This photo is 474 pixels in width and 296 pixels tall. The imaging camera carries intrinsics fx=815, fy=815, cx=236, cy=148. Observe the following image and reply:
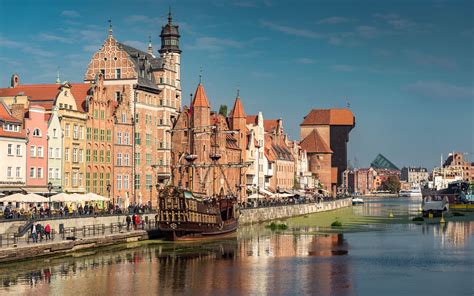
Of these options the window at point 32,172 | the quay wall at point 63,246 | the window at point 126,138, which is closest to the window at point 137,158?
the window at point 126,138

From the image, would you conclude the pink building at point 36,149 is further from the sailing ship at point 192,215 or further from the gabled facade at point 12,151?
the sailing ship at point 192,215

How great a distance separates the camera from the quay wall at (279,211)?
366 feet

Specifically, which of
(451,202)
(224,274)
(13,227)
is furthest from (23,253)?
(451,202)

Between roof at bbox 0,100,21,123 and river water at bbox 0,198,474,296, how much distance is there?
62.2 ft

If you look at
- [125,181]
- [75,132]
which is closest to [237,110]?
[125,181]

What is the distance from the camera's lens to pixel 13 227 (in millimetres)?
66188

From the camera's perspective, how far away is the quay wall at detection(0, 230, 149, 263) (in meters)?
57.3

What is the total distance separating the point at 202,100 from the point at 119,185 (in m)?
21.9

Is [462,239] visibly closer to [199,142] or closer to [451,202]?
[199,142]

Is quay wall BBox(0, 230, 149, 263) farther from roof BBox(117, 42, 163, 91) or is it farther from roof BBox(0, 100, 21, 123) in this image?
roof BBox(117, 42, 163, 91)

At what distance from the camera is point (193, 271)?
58688mm

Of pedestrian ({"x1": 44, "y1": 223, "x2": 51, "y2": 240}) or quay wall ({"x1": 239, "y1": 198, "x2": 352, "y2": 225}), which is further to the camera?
quay wall ({"x1": 239, "y1": 198, "x2": 352, "y2": 225})

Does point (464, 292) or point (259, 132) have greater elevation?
point (259, 132)

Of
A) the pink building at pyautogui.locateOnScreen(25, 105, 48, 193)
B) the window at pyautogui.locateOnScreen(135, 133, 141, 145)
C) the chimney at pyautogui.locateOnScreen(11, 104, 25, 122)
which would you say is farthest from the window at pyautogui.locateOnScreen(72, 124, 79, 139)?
the window at pyautogui.locateOnScreen(135, 133, 141, 145)
